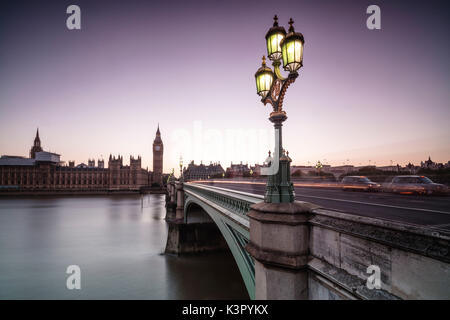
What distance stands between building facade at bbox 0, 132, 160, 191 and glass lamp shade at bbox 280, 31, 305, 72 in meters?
142

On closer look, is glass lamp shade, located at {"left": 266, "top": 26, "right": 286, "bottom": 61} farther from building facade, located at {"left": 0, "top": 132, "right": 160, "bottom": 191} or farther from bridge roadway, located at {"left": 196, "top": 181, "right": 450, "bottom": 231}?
building facade, located at {"left": 0, "top": 132, "right": 160, "bottom": 191}

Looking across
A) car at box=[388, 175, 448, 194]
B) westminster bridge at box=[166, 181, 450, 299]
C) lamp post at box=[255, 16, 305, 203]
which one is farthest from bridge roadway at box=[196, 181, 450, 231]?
lamp post at box=[255, 16, 305, 203]

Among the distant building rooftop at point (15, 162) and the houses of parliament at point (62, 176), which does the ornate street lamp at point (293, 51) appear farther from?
the distant building rooftop at point (15, 162)

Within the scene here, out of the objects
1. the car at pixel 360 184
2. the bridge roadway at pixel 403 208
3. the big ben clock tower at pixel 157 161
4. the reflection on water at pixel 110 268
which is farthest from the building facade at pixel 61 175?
the bridge roadway at pixel 403 208

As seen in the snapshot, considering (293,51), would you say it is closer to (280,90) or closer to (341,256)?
(280,90)

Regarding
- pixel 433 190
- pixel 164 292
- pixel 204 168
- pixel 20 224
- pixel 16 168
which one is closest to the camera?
pixel 433 190

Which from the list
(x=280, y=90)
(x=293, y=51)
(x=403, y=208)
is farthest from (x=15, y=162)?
(x=403, y=208)

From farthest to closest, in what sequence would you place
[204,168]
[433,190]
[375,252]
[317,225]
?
[204,168] < [433,190] < [317,225] < [375,252]

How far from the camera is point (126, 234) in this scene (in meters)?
39.8

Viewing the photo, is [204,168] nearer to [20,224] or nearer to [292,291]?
[20,224]

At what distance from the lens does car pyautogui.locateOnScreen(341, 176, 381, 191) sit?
1361 cm
